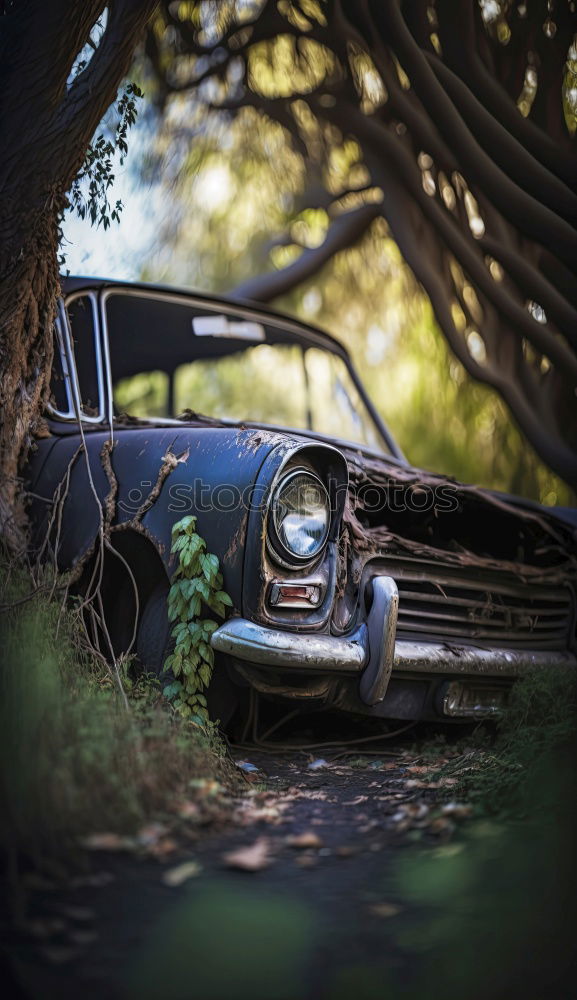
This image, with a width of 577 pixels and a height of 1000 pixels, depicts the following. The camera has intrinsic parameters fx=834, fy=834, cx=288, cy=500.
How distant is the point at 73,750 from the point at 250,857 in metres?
0.47

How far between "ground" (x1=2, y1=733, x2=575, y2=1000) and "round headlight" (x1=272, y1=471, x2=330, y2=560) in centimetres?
83

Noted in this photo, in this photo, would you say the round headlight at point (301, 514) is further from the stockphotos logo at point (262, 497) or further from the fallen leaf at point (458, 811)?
the fallen leaf at point (458, 811)

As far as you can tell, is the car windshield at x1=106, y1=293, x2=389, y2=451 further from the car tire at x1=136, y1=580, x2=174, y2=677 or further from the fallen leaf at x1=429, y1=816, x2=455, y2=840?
the fallen leaf at x1=429, y1=816, x2=455, y2=840

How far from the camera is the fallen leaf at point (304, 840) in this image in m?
2.02

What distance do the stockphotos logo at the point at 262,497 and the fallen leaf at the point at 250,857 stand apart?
1.03 m

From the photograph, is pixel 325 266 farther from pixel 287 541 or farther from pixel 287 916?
pixel 287 916

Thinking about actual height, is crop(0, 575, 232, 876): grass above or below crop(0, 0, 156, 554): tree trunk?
below

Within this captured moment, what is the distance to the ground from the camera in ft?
4.89

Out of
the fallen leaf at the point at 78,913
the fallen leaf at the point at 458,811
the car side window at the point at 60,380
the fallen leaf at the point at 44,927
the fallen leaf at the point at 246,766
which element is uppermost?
the car side window at the point at 60,380

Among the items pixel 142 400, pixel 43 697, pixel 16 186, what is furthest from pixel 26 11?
pixel 43 697

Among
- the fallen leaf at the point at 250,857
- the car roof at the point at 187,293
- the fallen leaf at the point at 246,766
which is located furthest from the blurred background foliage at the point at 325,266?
the fallen leaf at the point at 250,857

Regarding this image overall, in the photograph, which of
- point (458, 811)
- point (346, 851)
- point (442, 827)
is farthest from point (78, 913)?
point (458, 811)

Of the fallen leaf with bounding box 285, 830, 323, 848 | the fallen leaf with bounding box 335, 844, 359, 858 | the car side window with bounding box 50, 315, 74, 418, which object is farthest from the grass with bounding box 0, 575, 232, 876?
the car side window with bounding box 50, 315, 74, 418

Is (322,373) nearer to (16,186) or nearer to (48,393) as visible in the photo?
(48,393)
